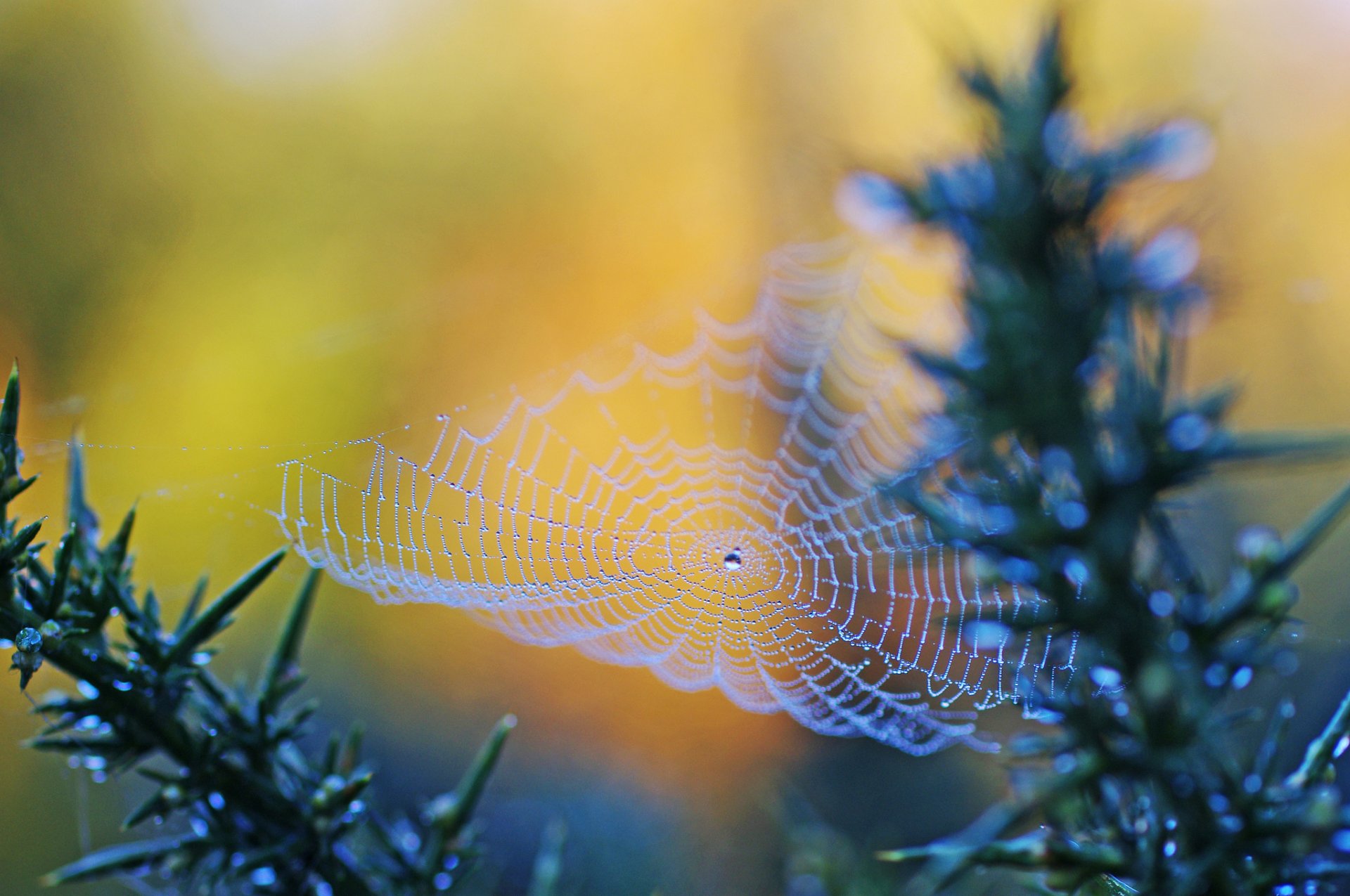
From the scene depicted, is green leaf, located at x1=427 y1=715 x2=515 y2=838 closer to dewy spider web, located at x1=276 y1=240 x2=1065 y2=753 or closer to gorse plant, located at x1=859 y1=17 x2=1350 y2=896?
gorse plant, located at x1=859 y1=17 x2=1350 y2=896

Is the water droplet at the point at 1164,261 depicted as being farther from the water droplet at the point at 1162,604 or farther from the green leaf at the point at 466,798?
the green leaf at the point at 466,798

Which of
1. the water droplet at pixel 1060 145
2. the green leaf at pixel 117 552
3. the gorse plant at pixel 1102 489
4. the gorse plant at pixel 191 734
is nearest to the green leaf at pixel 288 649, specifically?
the gorse plant at pixel 191 734

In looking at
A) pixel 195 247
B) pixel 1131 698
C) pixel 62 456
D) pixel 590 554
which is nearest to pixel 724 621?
pixel 590 554

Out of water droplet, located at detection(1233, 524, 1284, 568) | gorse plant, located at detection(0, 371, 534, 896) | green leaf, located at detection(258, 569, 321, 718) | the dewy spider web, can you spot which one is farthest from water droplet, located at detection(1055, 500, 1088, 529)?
the dewy spider web

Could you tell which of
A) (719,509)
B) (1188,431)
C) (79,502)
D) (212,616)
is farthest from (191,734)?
(719,509)

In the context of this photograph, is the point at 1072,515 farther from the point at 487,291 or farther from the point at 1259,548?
the point at 487,291
